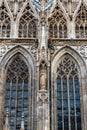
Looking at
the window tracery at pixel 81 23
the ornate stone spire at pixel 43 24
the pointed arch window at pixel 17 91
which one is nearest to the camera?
the pointed arch window at pixel 17 91

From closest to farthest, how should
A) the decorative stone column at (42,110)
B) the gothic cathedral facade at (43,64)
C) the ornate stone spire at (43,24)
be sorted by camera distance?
the decorative stone column at (42,110) < the gothic cathedral facade at (43,64) < the ornate stone spire at (43,24)

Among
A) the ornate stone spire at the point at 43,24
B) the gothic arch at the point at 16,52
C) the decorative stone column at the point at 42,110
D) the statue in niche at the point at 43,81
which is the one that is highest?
the ornate stone spire at the point at 43,24

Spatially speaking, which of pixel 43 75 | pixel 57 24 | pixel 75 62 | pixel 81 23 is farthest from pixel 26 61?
pixel 81 23

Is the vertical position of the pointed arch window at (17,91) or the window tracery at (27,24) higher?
the window tracery at (27,24)

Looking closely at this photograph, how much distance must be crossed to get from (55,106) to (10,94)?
2.90m

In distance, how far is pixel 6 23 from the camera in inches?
972

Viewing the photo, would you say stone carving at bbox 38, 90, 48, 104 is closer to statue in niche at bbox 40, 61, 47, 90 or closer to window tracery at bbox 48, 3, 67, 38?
statue in niche at bbox 40, 61, 47, 90

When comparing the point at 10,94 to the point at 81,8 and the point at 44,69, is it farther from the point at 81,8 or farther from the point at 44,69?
the point at 81,8

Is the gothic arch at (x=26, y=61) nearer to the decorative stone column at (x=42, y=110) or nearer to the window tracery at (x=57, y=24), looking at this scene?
the decorative stone column at (x=42, y=110)

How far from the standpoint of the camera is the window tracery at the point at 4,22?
79.5ft

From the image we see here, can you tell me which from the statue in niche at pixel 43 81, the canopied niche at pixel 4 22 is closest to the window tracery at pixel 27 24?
the canopied niche at pixel 4 22

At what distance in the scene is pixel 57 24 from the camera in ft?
81.1

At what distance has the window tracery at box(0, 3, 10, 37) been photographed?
24219 mm

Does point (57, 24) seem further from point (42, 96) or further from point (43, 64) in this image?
point (42, 96)
